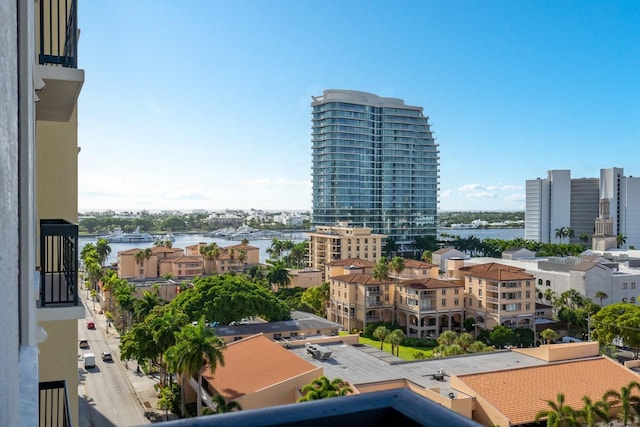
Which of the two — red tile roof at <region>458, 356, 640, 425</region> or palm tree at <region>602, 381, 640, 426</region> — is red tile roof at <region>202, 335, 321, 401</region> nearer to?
red tile roof at <region>458, 356, 640, 425</region>

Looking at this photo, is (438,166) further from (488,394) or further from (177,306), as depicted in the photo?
(488,394)

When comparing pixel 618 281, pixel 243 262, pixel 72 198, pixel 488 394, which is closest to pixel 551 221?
pixel 618 281

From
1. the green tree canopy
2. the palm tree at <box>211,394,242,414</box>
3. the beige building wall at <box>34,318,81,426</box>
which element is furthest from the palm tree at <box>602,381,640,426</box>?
the green tree canopy

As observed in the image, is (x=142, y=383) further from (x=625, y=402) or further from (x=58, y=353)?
(x=58, y=353)

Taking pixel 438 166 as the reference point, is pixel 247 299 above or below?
below

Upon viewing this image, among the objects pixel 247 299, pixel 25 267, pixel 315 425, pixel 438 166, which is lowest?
pixel 247 299

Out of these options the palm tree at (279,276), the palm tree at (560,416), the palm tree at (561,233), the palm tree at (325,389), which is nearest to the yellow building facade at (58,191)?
the palm tree at (325,389)
